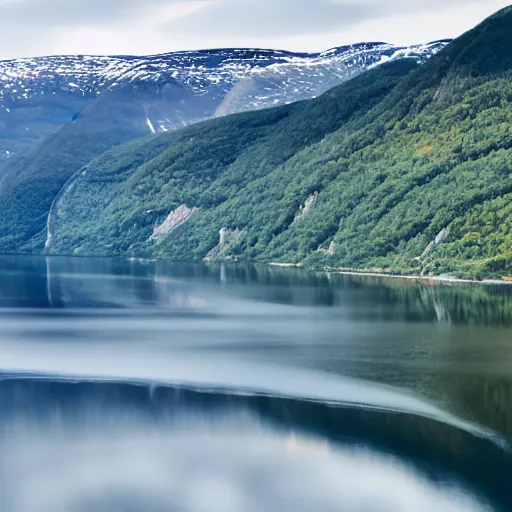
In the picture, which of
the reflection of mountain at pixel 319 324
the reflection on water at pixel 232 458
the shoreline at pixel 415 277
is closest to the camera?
the reflection on water at pixel 232 458

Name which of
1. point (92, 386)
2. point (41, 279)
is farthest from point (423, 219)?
point (92, 386)

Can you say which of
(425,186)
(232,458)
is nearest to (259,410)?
(232,458)

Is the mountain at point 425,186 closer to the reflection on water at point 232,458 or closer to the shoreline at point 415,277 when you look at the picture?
the shoreline at point 415,277

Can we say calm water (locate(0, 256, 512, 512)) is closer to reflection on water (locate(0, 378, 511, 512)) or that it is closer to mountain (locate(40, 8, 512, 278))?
reflection on water (locate(0, 378, 511, 512))

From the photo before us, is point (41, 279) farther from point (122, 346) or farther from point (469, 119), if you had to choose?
point (122, 346)

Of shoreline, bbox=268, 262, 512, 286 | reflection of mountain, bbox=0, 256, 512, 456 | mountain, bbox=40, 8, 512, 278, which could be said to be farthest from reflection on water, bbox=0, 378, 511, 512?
mountain, bbox=40, 8, 512, 278

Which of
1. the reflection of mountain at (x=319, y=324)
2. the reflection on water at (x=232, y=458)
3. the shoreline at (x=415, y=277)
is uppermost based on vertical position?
the reflection on water at (x=232, y=458)

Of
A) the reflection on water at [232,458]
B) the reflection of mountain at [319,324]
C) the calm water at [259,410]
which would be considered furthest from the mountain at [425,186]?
the reflection on water at [232,458]

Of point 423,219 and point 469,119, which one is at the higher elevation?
point 469,119

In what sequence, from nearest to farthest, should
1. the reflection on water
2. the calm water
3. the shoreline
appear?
the reflection on water, the calm water, the shoreline
